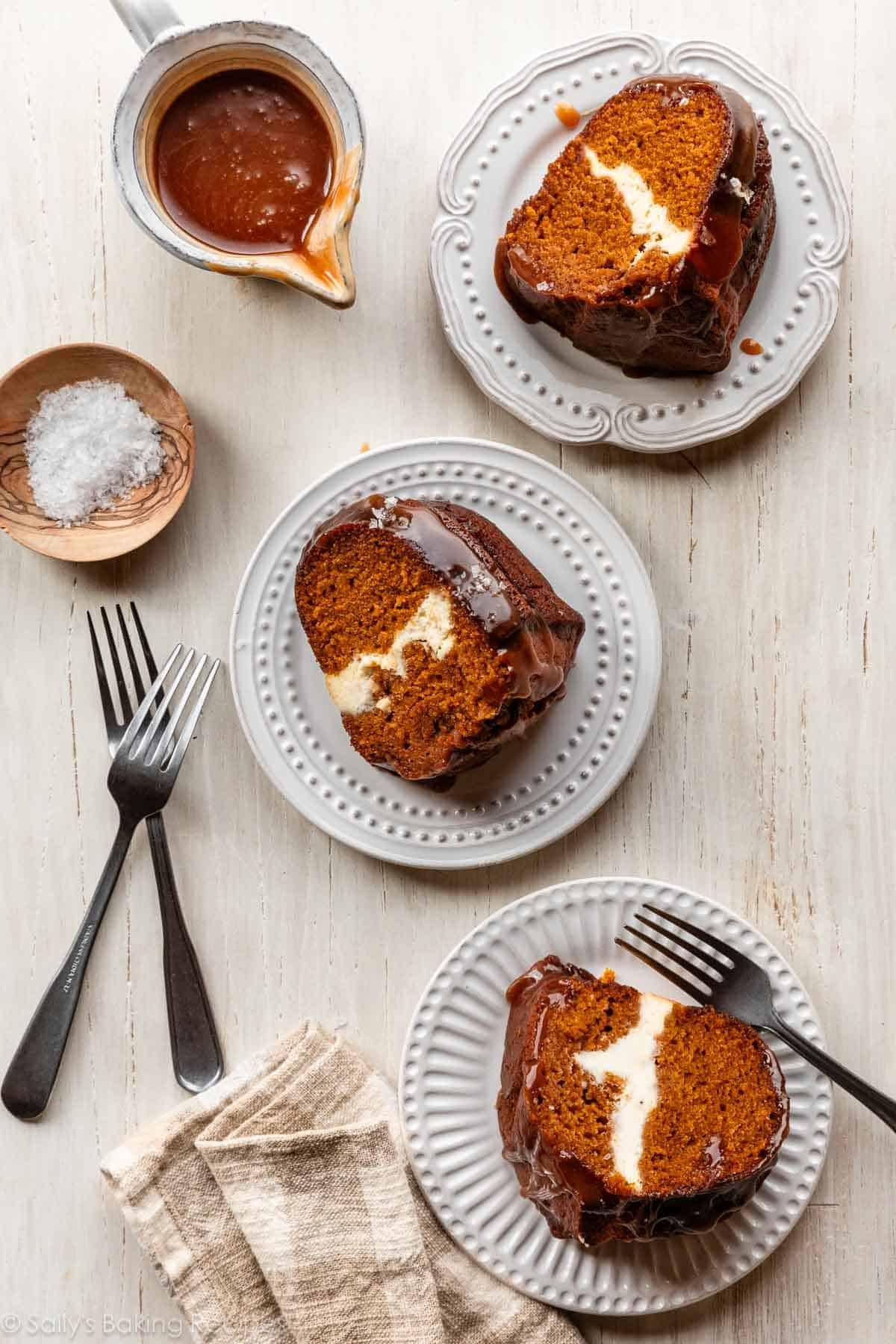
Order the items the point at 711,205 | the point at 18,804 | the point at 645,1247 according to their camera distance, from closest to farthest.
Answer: the point at 711,205 → the point at 645,1247 → the point at 18,804

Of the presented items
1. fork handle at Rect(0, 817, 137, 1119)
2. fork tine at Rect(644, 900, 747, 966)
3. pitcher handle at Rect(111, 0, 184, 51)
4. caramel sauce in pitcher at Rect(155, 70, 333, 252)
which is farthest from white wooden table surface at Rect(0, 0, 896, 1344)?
pitcher handle at Rect(111, 0, 184, 51)

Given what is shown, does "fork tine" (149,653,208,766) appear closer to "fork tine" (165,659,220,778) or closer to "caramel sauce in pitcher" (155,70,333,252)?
"fork tine" (165,659,220,778)

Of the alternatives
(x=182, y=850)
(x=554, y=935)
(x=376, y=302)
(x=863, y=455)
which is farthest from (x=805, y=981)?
(x=376, y=302)

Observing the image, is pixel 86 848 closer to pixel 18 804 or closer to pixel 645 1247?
pixel 18 804

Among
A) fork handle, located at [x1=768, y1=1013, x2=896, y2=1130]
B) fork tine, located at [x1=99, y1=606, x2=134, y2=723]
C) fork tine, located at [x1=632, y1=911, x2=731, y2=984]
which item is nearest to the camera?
fork handle, located at [x1=768, y1=1013, x2=896, y2=1130]

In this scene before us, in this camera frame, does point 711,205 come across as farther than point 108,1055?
No

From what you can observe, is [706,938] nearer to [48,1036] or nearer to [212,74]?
[48,1036]

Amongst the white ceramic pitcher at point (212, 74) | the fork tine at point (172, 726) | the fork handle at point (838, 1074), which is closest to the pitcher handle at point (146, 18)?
the white ceramic pitcher at point (212, 74)

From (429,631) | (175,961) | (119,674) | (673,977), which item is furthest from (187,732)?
(673,977)
